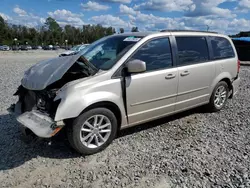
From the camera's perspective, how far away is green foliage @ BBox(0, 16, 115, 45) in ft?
274

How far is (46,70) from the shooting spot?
365 centimetres

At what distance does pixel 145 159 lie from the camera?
11.0 ft

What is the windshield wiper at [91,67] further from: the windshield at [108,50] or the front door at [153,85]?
the front door at [153,85]

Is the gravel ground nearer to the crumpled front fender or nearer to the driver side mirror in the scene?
the crumpled front fender

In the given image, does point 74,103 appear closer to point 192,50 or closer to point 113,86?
point 113,86

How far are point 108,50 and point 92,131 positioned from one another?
4.89 feet

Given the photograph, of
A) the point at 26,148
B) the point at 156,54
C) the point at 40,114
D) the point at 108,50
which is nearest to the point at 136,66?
the point at 156,54

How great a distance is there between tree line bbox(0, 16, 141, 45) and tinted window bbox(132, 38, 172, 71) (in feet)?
252

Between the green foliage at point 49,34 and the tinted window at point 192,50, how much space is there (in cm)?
7626

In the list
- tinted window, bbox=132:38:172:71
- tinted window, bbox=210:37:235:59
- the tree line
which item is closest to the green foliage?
the tree line

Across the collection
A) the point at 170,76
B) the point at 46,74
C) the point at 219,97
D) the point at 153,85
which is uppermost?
the point at 46,74

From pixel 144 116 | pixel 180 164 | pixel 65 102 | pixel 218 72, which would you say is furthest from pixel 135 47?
pixel 218 72

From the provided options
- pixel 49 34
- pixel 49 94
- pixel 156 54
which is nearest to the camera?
pixel 49 94

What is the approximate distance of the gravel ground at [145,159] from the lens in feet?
9.48
